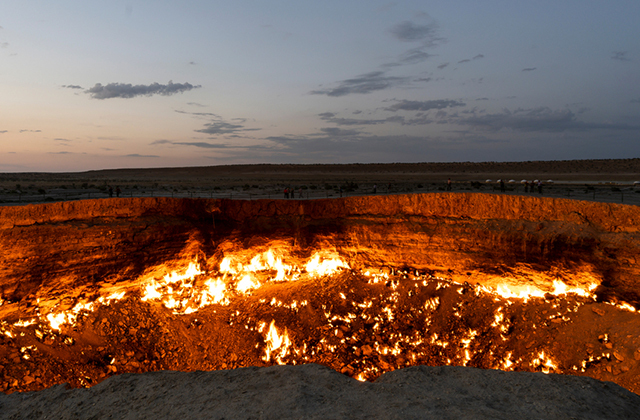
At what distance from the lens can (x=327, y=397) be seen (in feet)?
17.5

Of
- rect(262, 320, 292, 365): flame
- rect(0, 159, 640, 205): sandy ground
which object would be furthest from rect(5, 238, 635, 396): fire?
rect(0, 159, 640, 205): sandy ground

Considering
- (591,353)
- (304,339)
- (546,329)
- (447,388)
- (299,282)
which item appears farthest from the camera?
(299,282)

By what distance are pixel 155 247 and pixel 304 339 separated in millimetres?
6899

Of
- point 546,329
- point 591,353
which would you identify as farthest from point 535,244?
point 591,353

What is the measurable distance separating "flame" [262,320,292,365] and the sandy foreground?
5697 mm

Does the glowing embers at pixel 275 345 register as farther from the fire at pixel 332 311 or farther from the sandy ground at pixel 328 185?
the sandy ground at pixel 328 185

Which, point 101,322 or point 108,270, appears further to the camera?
point 108,270

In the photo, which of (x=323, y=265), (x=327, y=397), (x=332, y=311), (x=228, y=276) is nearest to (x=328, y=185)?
(x=323, y=265)

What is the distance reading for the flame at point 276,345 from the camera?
1191cm

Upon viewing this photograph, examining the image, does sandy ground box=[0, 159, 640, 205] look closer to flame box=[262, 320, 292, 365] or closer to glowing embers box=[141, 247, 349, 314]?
glowing embers box=[141, 247, 349, 314]

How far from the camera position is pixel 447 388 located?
5.80 meters

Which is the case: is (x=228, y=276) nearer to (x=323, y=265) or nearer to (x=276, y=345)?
(x=276, y=345)

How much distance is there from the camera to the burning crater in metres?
10.8

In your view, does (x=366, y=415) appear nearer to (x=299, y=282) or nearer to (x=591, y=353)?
(x=591, y=353)
